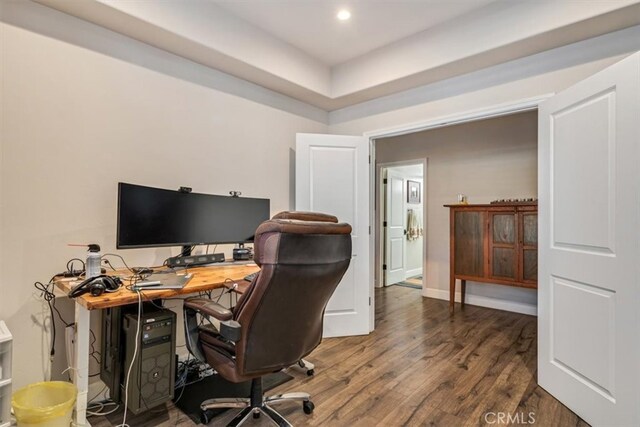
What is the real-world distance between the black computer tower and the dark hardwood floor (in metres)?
0.24

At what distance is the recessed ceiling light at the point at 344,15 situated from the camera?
2531 millimetres

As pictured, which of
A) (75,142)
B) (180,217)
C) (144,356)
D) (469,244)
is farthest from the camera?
(469,244)

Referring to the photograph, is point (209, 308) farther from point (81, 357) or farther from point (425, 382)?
point (425, 382)

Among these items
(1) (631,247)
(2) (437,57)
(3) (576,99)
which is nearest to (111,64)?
(2) (437,57)

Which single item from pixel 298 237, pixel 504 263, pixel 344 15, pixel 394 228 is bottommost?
pixel 504 263

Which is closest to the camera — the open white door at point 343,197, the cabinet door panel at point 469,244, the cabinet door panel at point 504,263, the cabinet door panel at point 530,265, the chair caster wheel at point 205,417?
Result: the chair caster wheel at point 205,417

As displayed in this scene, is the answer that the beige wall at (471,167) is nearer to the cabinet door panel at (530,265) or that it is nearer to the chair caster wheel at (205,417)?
the cabinet door panel at (530,265)

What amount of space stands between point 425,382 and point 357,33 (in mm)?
2893

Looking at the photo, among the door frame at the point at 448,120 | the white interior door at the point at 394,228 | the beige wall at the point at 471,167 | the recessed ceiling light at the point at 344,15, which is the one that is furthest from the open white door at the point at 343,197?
the white interior door at the point at 394,228

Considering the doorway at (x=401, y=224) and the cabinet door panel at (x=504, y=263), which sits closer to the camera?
the cabinet door panel at (x=504, y=263)

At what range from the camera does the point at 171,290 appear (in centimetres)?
165

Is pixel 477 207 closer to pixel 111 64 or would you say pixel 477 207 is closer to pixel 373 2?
→ pixel 373 2

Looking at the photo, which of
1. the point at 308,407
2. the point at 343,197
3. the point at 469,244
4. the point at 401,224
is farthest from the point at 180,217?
the point at 401,224

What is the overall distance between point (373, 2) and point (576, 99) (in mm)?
1542
